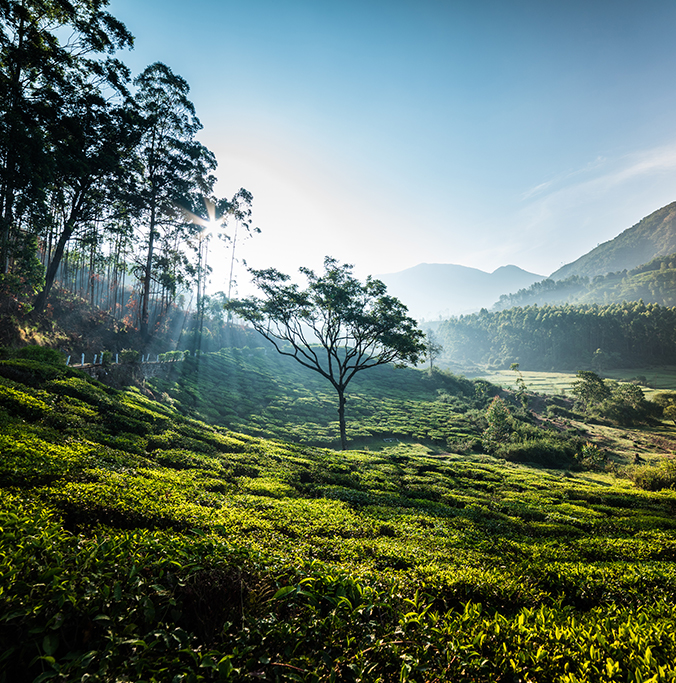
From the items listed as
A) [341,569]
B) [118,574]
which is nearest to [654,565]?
[341,569]

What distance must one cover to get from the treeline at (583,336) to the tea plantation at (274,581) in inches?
4159

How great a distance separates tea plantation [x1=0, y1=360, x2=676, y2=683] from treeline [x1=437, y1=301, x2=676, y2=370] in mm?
105627

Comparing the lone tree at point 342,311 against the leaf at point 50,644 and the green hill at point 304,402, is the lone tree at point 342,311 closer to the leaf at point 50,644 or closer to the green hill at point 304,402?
the green hill at point 304,402

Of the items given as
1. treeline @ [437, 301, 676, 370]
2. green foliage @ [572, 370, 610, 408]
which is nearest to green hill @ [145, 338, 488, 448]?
green foliage @ [572, 370, 610, 408]

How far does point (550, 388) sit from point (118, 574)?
84.0 meters

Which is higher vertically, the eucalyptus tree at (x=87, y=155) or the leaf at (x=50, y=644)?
the eucalyptus tree at (x=87, y=155)

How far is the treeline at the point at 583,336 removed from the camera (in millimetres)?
87688

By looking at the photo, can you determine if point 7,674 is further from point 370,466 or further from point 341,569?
point 370,466

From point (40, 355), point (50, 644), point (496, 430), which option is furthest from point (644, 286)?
point (40, 355)

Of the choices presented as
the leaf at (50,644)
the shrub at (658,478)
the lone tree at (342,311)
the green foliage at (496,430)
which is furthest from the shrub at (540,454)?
the leaf at (50,644)

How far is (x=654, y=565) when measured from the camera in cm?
561

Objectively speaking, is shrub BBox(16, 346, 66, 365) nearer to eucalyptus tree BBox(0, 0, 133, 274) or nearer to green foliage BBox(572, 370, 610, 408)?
eucalyptus tree BBox(0, 0, 133, 274)

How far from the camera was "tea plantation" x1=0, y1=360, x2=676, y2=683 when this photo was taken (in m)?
2.03

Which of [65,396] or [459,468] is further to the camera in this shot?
[459,468]
